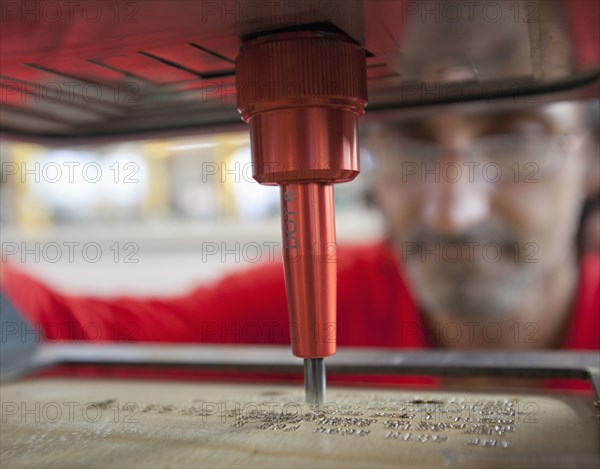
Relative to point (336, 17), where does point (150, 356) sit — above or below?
below

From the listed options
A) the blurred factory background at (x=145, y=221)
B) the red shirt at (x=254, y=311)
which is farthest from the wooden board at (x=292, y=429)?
the blurred factory background at (x=145, y=221)

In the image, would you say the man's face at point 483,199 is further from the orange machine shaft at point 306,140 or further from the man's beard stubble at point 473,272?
the orange machine shaft at point 306,140

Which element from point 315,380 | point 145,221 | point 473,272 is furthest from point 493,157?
point 145,221

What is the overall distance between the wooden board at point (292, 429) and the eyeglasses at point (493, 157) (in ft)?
1.78

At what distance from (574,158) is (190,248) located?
1.46 meters

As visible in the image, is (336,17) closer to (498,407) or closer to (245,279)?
(498,407)

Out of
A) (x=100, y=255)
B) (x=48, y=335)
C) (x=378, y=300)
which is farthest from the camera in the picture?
(x=100, y=255)

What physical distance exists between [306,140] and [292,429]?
11 cm

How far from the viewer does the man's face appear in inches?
31.1

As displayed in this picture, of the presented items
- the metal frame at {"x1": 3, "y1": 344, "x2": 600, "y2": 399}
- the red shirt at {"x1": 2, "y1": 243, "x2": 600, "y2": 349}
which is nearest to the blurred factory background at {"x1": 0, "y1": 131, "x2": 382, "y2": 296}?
the red shirt at {"x1": 2, "y1": 243, "x2": 600, "y2": 349}

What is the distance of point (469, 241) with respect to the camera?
2.73 feet

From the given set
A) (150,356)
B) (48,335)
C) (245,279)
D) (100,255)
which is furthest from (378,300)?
Result: (100,255)

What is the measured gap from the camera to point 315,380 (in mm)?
263

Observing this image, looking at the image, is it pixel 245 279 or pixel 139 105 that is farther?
pixel 245 279
